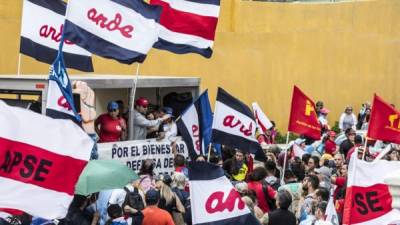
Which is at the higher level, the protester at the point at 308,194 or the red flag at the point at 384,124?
the red flag at the point at 384,124

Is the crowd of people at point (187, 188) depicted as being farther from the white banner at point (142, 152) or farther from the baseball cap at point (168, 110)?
the white banner at point (142, 152)

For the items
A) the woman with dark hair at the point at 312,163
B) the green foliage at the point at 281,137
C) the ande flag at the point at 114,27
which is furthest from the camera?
the green foliage at the point at 281,137

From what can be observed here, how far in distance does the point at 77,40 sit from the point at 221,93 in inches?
92.9

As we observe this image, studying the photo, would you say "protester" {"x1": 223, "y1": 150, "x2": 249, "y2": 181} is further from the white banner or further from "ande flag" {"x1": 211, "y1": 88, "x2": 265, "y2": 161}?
the white banner

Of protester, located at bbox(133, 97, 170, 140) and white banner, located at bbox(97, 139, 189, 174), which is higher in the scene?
protester, located at bbox(133, 97, 170, 140)

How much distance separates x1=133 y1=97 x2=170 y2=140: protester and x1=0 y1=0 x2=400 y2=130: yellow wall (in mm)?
7651

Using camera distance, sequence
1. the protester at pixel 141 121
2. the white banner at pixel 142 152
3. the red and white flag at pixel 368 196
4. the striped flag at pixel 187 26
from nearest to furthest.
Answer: the red and white flag at pixel 368 196
the white banner at pixel 142 152
the striped flag at pixel 187 26
the protester at pixel 141 121

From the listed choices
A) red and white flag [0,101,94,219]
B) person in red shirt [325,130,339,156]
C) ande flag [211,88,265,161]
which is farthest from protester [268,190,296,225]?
person in red shirt [325,130,339,156]

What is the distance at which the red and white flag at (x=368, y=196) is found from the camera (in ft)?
30.8

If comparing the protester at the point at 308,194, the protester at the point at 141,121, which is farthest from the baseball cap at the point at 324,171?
the protester at the point at 141,121

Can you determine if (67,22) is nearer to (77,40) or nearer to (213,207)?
(77,40)

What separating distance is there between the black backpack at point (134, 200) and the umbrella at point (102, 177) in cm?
14

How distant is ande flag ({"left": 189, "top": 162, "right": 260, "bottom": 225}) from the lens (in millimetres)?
9570

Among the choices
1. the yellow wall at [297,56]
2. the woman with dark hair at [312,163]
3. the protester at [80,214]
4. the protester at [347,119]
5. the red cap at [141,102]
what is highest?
the yellow wall at [297,56]
